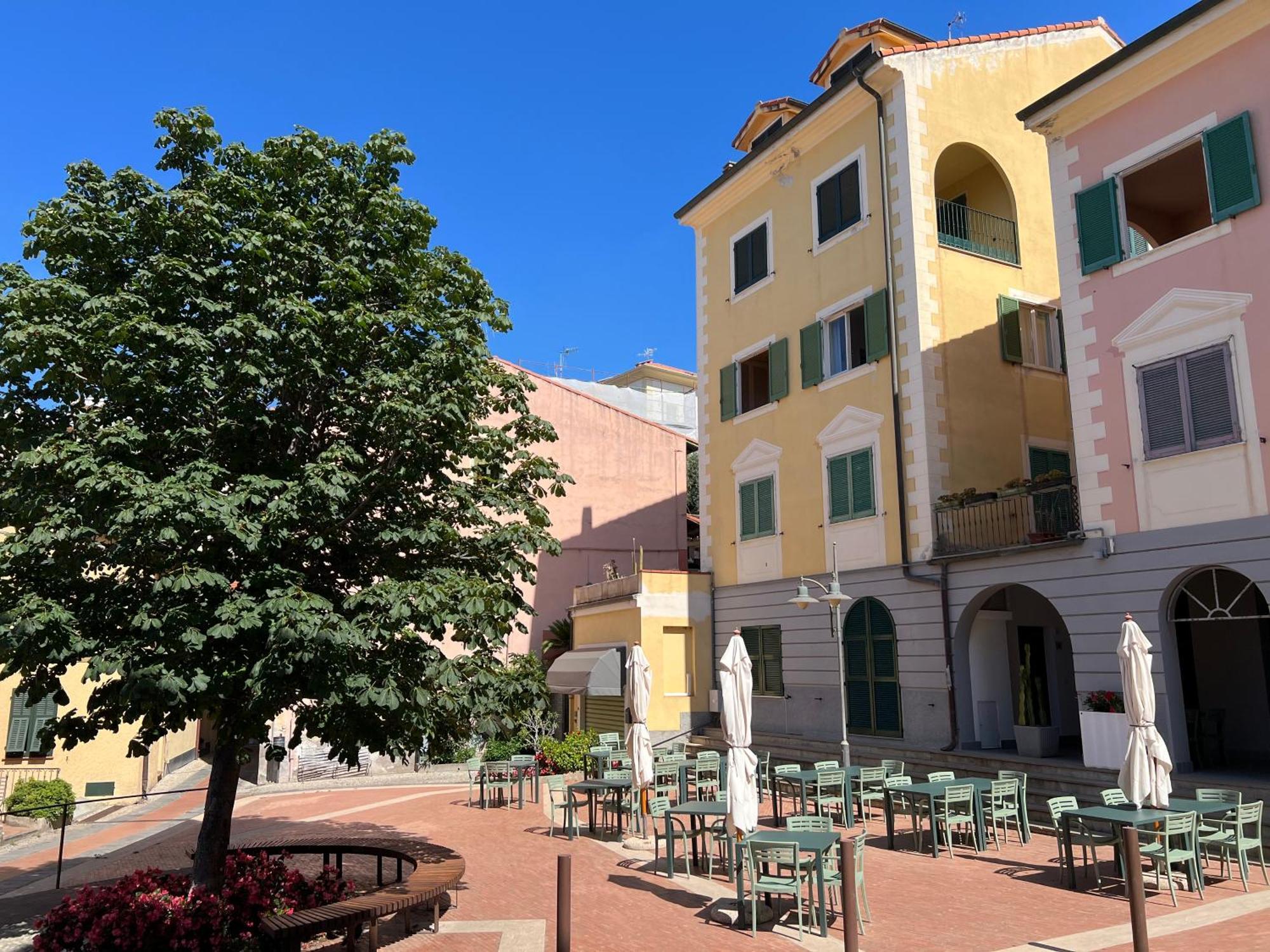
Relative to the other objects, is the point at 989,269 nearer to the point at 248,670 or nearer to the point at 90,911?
the point at 248,670

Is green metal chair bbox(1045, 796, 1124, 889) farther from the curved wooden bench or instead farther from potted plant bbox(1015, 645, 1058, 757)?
the curved wooden bench

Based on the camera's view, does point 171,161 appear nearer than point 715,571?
Yes

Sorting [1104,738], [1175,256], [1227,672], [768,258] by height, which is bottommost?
[1104,738]

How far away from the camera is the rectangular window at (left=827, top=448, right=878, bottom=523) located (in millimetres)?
18938

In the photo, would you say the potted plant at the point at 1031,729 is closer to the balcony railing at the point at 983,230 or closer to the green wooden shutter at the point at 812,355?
the green wooden shutter at the point at 812,355

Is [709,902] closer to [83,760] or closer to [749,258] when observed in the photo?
[749,258]

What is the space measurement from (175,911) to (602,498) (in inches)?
916

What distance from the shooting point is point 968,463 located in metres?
18.2

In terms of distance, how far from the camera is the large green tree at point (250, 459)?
889 cm

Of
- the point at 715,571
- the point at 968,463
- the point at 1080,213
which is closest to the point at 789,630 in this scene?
the point at 715,571

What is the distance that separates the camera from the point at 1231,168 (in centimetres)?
1306

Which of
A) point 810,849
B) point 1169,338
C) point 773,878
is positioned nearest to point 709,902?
point 773,878

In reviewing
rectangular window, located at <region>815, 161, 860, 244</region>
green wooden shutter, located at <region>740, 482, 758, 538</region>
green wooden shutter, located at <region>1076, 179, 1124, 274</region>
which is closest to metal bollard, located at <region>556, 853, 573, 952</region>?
green wooden shutter, located at <region>1076, 179, 1124, 274</region>

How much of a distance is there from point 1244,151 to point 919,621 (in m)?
8.99
